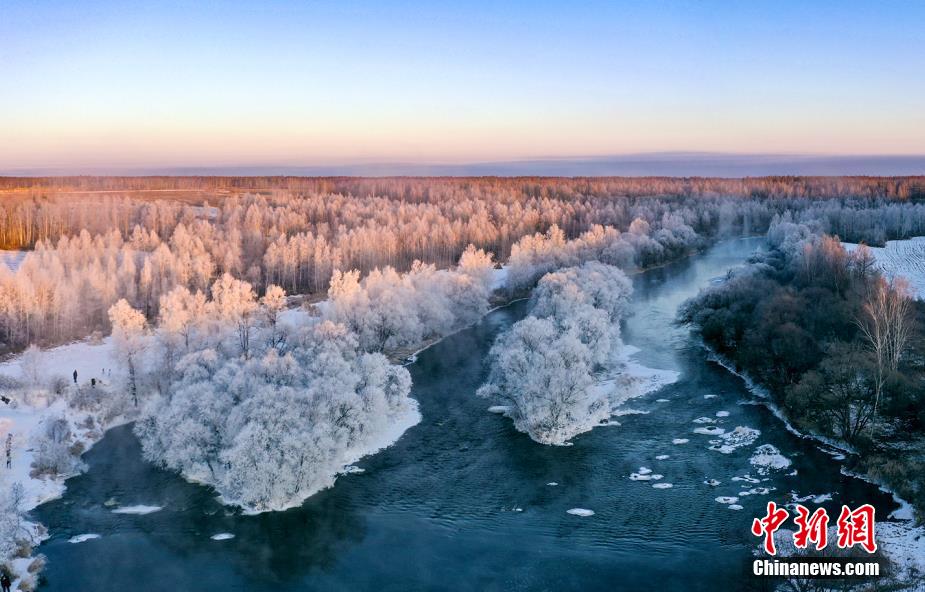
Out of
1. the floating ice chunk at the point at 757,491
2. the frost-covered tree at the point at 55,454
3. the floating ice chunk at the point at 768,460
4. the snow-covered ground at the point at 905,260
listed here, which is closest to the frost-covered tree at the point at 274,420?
the frost-covered tree at the point at 55,454

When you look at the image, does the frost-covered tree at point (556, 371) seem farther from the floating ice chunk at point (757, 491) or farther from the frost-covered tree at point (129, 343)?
the frost-covered tree at point (129, 343)

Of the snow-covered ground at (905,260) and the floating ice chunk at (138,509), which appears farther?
the snow-covered ground at (905,260)

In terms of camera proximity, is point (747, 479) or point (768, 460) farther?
point (768, 460)

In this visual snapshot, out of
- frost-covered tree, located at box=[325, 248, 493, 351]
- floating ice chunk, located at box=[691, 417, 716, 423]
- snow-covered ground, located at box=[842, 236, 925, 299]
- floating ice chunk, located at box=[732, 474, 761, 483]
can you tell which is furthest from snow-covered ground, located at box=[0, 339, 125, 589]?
snow-covered ground, located at box=[842, 236, 925, 299]

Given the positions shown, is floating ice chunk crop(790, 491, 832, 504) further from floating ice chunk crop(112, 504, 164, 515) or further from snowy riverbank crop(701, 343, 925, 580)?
floating ice chunk crop(112, 504, 164, 515)

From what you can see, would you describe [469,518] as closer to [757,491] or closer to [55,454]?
[757,491]

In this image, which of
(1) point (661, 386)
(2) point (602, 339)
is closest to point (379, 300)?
(2) point (602, 339)

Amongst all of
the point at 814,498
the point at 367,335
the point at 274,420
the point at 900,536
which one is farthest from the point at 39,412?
the point at 900,536
